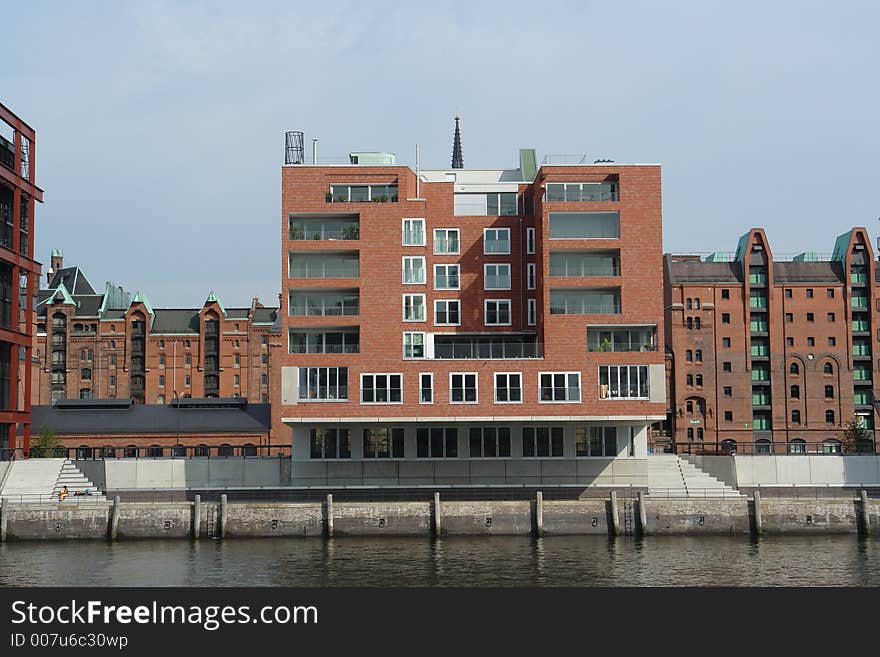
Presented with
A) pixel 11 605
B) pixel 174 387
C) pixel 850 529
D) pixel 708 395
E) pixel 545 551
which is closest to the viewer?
pixel 11 605

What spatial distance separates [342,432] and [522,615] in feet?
149

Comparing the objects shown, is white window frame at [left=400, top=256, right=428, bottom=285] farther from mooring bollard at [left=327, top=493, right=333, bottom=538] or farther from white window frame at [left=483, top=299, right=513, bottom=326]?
mooring bollard at [left=327, top=493, right=333, bottom=538]

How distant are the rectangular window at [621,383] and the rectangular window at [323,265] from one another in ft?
58.0

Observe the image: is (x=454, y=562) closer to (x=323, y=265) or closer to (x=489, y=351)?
(x=489, y=351)

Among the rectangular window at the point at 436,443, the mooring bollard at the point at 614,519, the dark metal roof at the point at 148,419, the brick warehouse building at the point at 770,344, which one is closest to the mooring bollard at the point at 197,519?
the rectangular window at the point at 436,443

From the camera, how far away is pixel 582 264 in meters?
73.9

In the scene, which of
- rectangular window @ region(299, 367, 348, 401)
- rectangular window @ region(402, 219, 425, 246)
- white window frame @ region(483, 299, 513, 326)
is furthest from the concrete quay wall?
rectangular window @ region(402, 219, 425, 246)

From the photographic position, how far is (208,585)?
48125mm

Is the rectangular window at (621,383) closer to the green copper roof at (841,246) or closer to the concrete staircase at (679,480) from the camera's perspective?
the concrete staircase at (679,480)

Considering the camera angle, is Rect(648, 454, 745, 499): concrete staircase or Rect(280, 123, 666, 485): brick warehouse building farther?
Rect(648, 454, 745, 499): concrete staircase

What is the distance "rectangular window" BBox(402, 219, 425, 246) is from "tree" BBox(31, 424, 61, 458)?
3753 cm

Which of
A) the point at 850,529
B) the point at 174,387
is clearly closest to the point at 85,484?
the point at 850,529

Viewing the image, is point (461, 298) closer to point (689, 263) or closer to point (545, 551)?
point (545, 551)

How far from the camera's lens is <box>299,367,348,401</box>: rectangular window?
72.0 meters
